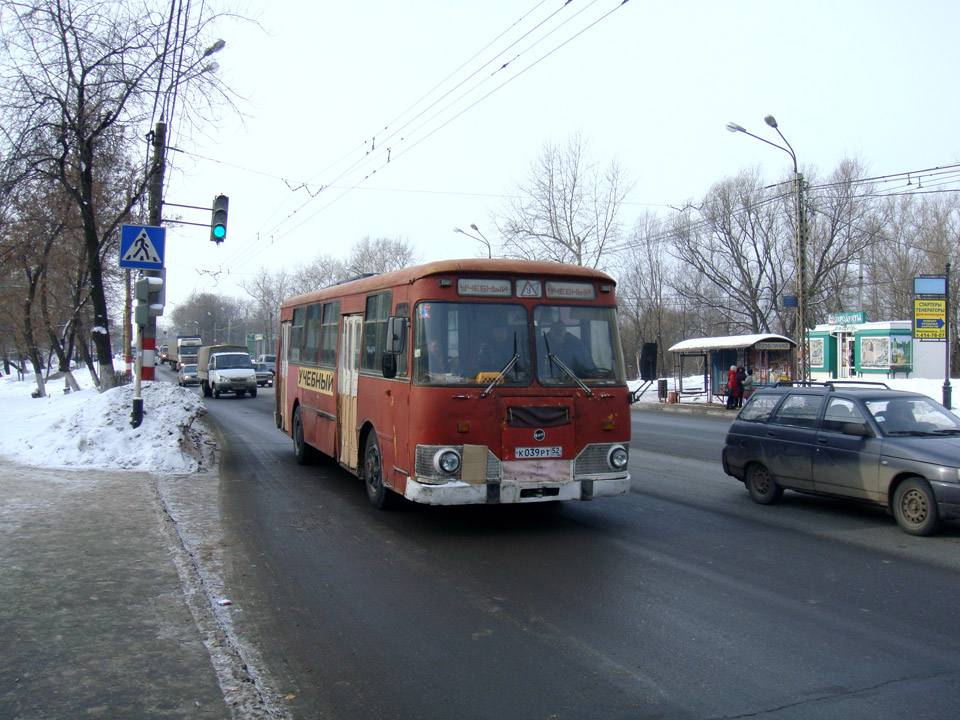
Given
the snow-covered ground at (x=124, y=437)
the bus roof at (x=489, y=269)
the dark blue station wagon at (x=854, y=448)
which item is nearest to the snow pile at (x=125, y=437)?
the snow-covered ground at (x=124, y=437)

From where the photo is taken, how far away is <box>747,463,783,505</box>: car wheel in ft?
32.7

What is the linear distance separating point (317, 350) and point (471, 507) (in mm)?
4262

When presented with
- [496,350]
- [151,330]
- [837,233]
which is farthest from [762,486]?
[837,233]

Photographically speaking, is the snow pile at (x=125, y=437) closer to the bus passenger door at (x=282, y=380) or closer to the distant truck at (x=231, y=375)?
the bus passenger door at (x=282, y=380)

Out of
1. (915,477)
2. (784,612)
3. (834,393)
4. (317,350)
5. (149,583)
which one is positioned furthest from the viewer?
(317,350)

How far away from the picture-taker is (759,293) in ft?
162

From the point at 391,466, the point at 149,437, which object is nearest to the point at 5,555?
the point at 391,466

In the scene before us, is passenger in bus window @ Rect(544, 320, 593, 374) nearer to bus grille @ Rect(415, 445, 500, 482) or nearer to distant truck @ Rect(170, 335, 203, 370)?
bus grille @ Rect(415, 445, 500, 482)

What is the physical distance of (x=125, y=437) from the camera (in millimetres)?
13383

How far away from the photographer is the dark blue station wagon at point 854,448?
319 inches

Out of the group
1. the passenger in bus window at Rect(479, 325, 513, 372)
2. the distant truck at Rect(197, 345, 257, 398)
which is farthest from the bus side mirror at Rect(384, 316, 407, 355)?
the distant truck at Rect(197, 345, 257, 398)

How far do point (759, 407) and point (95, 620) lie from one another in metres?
8.06

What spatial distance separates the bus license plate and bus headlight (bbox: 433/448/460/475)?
641 millimetres

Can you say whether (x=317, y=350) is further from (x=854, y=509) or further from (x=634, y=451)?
(x=854, y=509)
